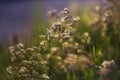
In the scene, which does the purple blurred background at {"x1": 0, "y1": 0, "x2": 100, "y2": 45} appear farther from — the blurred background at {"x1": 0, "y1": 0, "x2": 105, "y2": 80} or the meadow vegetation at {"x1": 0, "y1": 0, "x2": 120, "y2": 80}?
the meadow vegetation at {"x1": 0, "y1": 0, "x2": 120, "y2": 80}

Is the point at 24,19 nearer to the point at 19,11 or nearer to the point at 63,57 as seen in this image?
the point at 19,11

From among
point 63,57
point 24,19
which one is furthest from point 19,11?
point 63,57

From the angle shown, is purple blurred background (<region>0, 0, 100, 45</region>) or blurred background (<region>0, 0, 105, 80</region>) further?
purple blurred background (<region>0, 0, 100, 45</region>)

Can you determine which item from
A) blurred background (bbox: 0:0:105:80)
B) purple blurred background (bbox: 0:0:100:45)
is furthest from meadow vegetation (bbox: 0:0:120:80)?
purple blurred background (bbox: 0:0:100:45)

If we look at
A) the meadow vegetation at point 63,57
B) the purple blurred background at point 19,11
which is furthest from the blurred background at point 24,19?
the meadow vegetation at point 63,57

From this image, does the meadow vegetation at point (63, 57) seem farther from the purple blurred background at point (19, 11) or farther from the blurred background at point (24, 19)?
the purple blurred background at point (19, 11)

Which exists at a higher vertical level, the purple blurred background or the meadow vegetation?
the purple blurred background

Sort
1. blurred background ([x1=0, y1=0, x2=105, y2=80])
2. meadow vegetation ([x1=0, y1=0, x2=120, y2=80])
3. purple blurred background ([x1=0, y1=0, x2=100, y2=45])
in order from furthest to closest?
purple blurred background ([x1=0, y1=0, x2=100, y2=45]) → blurred background ([x1=0, y1=0, x2=105, y2=80]) → meadow vegetation ([x1=0, y1=0, x2=120, y2=80])

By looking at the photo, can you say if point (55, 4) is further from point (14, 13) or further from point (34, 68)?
point (34, 68)

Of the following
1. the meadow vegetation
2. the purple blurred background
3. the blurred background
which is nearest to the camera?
the meadow vegetation
